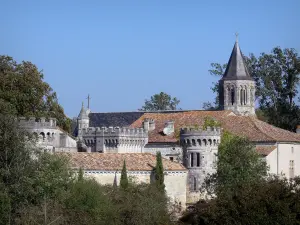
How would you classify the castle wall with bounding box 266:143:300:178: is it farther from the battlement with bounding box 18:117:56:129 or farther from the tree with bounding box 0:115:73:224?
the tree with bounding box 0:115:73:224

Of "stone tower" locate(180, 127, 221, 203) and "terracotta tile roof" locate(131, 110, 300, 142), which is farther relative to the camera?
"terracotta tile roof" locate(131, 110, 300, 142)

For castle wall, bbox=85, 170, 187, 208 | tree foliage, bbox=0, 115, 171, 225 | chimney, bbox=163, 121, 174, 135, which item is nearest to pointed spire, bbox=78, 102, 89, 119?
chimney, bbox=163, 121, 174, 135

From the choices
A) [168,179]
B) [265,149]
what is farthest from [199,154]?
[265,149]

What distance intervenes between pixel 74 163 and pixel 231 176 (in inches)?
435

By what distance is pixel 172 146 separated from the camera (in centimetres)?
8919

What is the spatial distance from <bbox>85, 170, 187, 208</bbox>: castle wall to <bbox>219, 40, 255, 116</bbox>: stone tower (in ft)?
90.9

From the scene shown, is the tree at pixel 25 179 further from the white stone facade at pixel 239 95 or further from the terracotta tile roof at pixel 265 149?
the white stone facade at pixel 239 95

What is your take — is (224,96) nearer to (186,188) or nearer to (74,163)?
(186,188)

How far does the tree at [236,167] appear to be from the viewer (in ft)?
247

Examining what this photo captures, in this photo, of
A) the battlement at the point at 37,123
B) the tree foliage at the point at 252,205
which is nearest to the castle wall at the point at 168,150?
the battlement at the point at 37,123

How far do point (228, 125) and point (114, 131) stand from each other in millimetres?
10869

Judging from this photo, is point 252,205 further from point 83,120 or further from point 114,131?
point 83,120

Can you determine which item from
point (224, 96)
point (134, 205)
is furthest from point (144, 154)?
point (224, 96)

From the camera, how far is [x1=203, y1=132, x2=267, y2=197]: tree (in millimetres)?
75250
